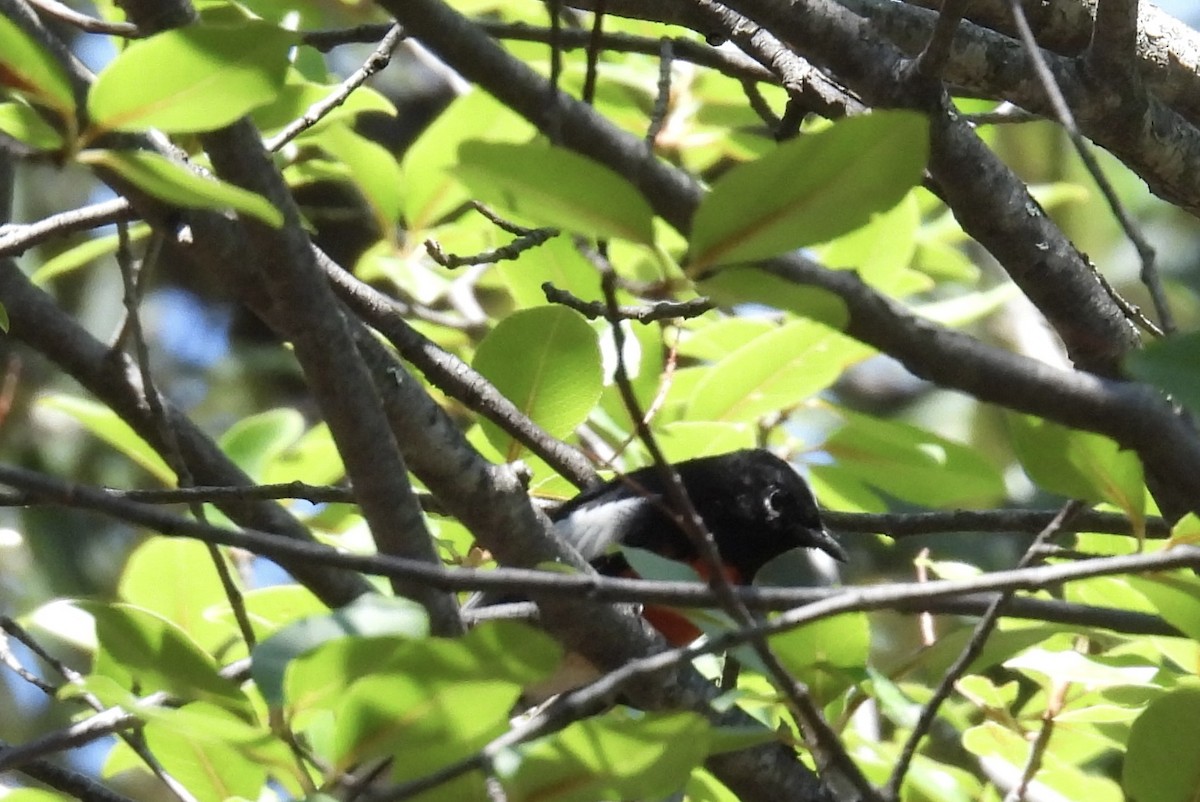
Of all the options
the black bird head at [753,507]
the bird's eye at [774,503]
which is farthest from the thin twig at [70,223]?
the bird's eye at [774,503]

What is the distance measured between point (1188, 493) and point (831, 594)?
1.65 feet

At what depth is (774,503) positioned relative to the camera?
4027 millimetres

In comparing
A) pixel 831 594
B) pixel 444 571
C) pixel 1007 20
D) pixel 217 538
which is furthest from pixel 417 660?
pixel 1007 20

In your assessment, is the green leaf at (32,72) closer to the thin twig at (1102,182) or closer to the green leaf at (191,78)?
the green leaf at (191,78)

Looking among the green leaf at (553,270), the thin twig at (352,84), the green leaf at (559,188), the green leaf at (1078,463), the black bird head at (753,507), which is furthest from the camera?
the black bird head at (753,507)

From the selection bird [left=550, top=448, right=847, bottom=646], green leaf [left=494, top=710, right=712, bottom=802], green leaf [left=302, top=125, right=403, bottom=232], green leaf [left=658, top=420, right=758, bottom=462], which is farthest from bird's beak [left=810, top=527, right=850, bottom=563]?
green leaf [left=494, top=710, right=712, bottom=802]

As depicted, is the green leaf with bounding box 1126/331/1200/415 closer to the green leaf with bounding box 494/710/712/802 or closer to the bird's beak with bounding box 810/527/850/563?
the green leaf with bounding box 494/710/712/802

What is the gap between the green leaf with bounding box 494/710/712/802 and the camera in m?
1.35

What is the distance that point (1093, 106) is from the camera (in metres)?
2.40

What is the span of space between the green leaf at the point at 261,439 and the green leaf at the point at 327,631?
1.85 meters

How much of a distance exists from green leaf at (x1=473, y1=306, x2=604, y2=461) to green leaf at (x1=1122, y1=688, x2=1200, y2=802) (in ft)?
3.42

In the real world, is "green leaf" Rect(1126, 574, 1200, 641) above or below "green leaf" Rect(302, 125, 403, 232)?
below

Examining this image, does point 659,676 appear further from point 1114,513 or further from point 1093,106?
Result: point 1093,106

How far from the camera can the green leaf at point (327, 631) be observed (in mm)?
1350
